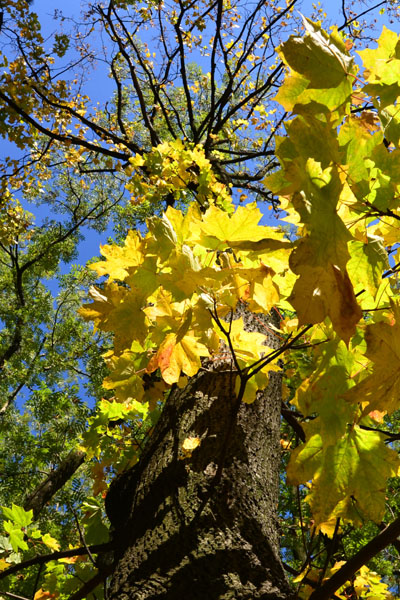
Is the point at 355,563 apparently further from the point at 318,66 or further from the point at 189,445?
the point at 318,66

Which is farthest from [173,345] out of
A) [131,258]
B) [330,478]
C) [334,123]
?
[334,123]

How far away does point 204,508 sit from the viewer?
39.0 inches

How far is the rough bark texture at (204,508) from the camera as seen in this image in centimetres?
83

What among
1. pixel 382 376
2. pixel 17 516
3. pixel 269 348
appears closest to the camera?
pixel 382 376

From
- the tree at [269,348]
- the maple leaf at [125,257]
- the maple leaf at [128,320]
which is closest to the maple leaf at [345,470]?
the tree at [269,348]

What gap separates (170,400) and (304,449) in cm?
76

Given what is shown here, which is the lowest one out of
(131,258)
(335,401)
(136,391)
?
(335,401)

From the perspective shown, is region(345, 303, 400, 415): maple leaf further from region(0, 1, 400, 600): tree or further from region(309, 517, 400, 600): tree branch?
region(309, 517, 400, 600): tree branch

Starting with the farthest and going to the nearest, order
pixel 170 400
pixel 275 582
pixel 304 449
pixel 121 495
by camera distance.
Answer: pixel 170 400, pixel 121 495, pixel 304 449, pixel 275 582

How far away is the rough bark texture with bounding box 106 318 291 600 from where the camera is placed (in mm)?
833

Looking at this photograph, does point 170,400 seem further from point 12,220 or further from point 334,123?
point 12,220

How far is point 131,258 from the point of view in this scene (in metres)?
1.01

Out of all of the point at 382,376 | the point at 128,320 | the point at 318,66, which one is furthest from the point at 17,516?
the point at 318,66

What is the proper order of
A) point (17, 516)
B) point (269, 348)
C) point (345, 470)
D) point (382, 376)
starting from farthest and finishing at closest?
point (17, 516) → point (269, 348) → point (345, 470) → point (382, 376)
